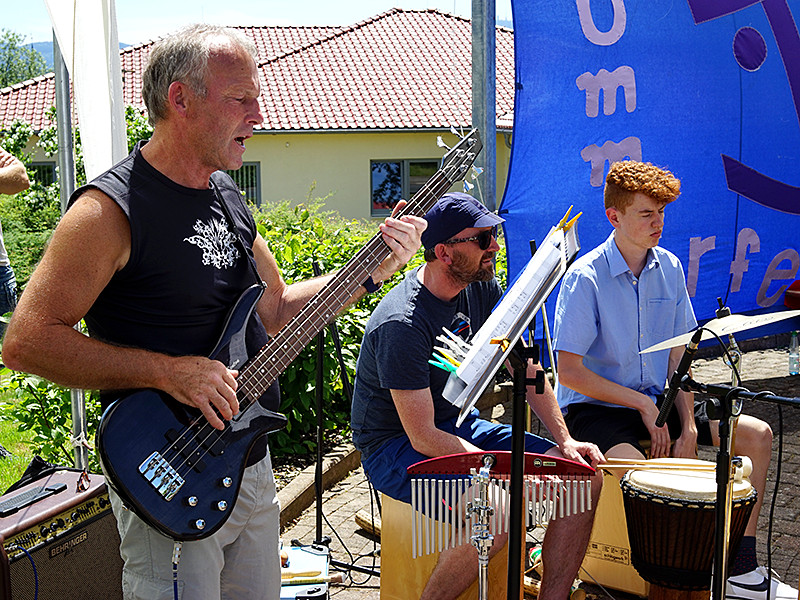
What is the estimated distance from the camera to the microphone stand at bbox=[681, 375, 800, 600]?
2436 mm

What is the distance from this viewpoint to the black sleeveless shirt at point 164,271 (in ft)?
6.85

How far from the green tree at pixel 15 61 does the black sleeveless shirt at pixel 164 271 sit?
223 feet

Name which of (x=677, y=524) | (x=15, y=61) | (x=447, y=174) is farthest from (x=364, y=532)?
(x=15, y=61)

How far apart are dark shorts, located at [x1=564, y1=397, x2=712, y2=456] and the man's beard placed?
100 cm

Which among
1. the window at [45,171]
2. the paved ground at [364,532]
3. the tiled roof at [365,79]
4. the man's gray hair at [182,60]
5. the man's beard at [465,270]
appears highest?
the tiled roof at [365,79]

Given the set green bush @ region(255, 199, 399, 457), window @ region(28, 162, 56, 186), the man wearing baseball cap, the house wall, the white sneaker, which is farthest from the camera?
the house wall

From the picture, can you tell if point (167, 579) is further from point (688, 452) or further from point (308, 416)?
point (308, 416)

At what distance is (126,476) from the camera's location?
2.08 metres

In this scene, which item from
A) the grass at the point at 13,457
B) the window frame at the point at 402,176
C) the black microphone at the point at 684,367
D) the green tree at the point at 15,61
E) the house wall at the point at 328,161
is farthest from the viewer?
the green tree at the point at 15,61

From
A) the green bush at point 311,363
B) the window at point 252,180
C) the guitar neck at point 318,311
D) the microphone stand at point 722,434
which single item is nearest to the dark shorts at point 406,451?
the guitar neck at point 318,311

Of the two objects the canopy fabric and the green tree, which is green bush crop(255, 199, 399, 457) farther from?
the green tree

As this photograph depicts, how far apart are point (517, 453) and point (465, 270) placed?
1057 mm

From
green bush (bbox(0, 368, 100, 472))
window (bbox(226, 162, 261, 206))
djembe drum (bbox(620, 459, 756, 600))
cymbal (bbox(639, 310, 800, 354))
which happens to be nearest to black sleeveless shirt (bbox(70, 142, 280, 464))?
cymbal (bbox(639, 310, 800, 354))

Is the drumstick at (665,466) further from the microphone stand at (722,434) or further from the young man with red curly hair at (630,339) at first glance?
the microphone stand at (722,434)
